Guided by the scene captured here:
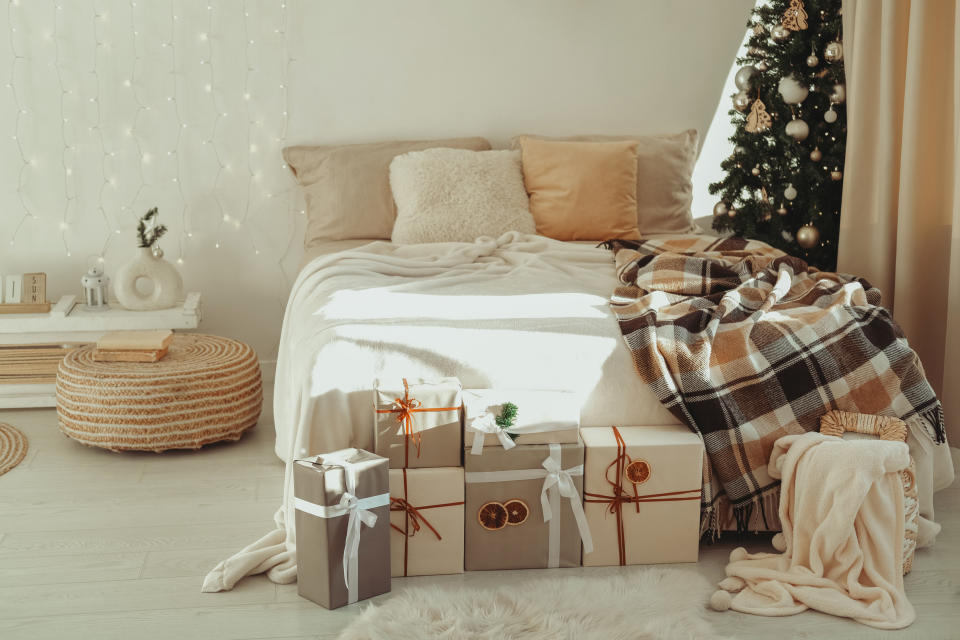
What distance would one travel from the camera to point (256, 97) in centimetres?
372

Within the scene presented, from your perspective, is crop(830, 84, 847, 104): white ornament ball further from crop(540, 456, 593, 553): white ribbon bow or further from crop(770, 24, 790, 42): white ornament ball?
crop(540, 456, 593, 553): white ribbon bow

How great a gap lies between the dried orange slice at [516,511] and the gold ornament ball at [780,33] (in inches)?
91.4

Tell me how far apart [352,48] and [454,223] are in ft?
2.93

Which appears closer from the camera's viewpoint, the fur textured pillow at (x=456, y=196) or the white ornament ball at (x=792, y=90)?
the fur textured pillow at (x=456, y=196)

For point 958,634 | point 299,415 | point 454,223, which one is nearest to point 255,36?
point 454,223

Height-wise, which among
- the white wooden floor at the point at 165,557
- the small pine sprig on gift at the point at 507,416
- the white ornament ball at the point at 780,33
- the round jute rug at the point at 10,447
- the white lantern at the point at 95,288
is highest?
the white ornament ball at the point at 780,33

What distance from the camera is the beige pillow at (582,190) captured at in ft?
11.5

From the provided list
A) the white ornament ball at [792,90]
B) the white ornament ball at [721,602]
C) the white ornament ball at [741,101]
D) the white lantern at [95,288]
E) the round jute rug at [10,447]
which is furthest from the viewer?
the white ornament ball at [741,101]

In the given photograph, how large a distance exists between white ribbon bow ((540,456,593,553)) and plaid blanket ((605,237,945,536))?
0.30 m

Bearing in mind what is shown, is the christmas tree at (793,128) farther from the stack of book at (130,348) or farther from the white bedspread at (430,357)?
the stack of book at (130,348)

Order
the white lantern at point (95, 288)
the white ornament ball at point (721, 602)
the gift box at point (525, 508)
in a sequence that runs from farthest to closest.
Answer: the white lantern at point (95, 288), the gift box at point (525, 508), the white ornament ball at point (721, 602)

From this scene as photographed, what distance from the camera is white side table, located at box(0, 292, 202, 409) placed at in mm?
3365

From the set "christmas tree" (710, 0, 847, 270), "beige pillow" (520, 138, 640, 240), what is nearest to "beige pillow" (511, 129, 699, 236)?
"beige pillow" (520, 138, 640, 240)

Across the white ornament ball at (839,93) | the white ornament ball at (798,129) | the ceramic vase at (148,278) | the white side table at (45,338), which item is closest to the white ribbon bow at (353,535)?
the white side table at (45,338)
